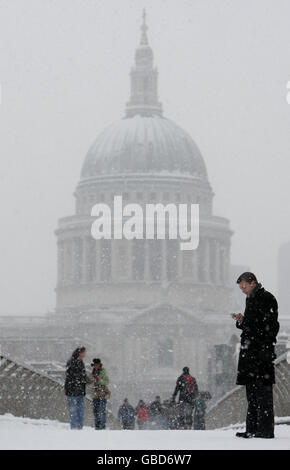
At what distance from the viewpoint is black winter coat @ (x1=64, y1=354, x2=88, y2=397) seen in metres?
18.8

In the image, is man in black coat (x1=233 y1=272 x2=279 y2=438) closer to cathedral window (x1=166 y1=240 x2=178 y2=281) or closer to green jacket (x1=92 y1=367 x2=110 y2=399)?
green jacket (x1=92 y1=367 x2=110 y2=399)

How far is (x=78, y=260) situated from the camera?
140875 millimetres

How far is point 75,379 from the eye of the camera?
1877cm

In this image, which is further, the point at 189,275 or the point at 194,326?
the point at 189,275

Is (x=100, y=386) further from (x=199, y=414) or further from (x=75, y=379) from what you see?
(x=199, y=414)

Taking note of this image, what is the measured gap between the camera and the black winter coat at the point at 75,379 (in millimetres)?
18766

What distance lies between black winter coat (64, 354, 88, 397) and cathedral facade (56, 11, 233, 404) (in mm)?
94503

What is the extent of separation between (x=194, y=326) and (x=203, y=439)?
11774 cm

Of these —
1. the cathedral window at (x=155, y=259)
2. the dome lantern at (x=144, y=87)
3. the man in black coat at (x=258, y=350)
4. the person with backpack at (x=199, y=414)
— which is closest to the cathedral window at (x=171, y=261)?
the cathedral window at (x=155, y=259)

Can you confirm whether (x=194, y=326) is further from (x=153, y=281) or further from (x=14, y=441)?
(x=14, y=441)

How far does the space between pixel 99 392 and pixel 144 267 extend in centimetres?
11982

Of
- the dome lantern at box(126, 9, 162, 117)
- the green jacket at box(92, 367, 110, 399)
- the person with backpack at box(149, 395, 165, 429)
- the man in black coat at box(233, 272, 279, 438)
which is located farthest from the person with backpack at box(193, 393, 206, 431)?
the dome lantern at box(126, 9, 162, 117)
